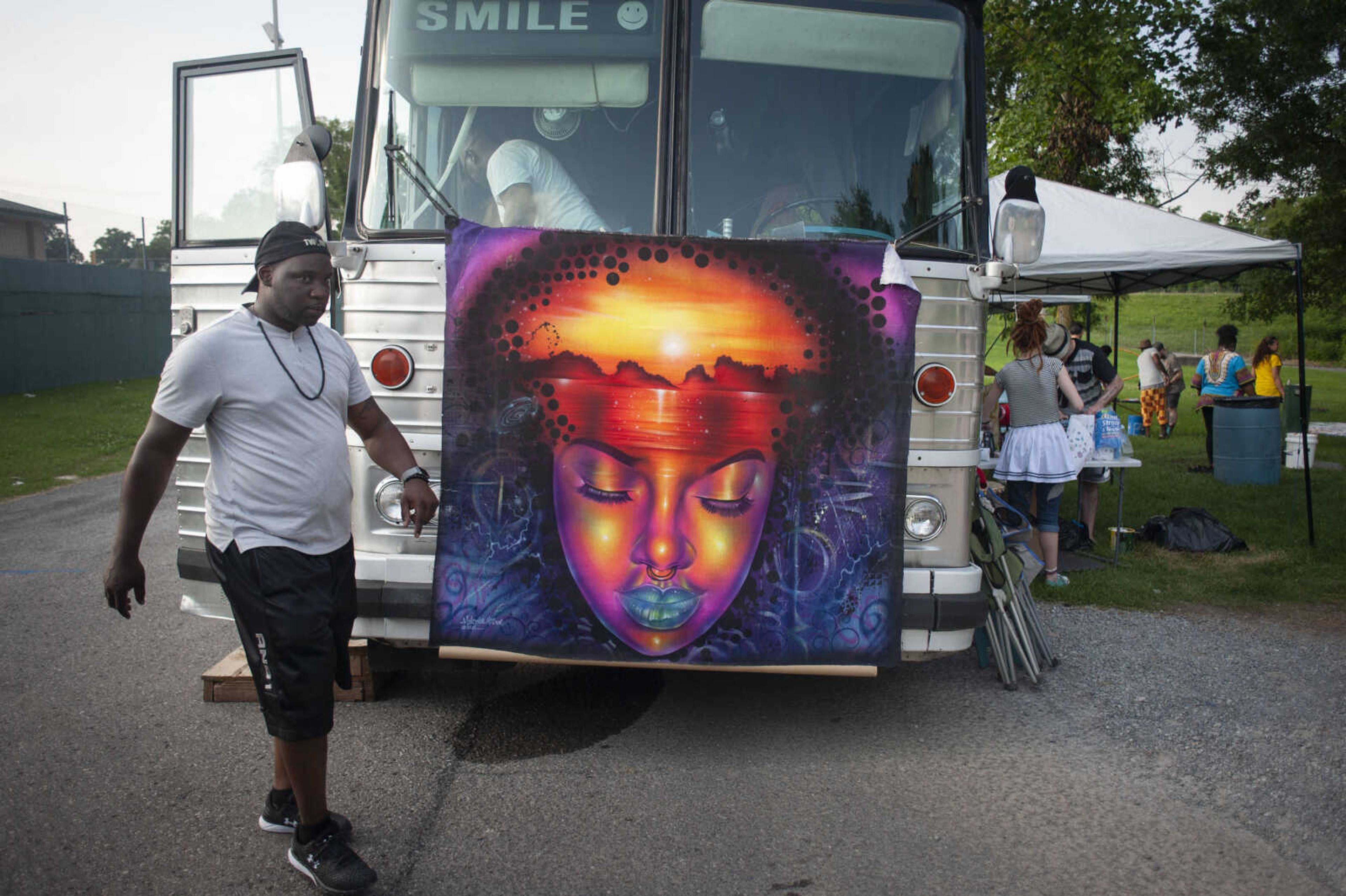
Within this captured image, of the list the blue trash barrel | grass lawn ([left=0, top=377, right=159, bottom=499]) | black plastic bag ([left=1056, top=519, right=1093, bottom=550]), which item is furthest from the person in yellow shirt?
grass lawn ([left=0, top=377, right=159, bottom=499])

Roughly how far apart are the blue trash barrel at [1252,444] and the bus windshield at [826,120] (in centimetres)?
942

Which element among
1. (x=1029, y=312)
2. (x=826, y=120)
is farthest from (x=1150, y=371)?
(x=826, y=120)

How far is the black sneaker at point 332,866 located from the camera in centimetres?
309

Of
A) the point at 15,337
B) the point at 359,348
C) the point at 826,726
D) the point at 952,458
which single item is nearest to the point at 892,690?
the point at 826,726

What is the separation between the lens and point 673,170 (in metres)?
4.25

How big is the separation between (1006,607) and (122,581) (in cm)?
397

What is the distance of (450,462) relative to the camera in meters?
3.97

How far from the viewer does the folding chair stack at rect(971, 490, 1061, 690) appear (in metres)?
5.08

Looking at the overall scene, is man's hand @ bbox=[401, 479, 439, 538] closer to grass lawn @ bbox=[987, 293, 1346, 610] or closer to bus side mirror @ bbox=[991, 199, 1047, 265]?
bus side mirror @ bbox=[991, 199, 1047, 265]

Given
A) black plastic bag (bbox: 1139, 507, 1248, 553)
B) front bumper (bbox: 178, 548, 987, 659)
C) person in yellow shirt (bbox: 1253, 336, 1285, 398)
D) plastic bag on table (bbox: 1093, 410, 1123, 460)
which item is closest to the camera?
front bumper (bbox: 178, 548, 987, 659)

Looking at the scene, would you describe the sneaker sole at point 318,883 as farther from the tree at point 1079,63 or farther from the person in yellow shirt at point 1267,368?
the person in yellow shirt at point 1267,368

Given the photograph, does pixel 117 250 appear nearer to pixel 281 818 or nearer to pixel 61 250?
pixel 61 250

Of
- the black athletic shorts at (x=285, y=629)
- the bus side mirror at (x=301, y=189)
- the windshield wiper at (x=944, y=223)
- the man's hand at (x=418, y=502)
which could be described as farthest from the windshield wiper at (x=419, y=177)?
the windshield wiper at (x=944, y=223)

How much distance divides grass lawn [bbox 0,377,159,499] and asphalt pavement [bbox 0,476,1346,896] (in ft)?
23.9
